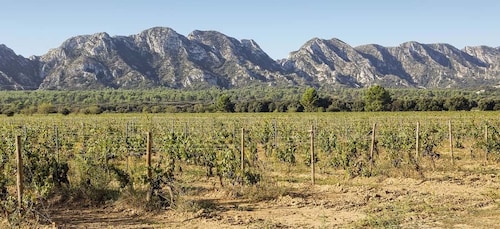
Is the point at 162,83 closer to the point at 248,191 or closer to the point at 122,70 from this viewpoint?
the point at 122,70

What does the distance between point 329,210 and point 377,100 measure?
6439 centimetres

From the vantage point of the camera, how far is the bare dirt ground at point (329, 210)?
9.71 m

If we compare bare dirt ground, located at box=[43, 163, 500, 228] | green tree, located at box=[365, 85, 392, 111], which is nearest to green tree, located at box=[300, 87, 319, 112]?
green tree, located at box=[365, 85, 392, 111]

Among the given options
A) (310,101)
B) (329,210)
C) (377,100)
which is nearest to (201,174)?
(329,210)

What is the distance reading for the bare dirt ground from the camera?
9.71 meters

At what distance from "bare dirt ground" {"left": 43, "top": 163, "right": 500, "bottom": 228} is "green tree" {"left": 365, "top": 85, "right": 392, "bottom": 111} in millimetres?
56830

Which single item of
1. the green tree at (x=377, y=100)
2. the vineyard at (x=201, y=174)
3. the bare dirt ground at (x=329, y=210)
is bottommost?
the bare dirt ground at (x=329, y=210)

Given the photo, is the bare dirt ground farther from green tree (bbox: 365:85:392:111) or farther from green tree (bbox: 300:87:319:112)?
green tree (bbox: 300:87:319:112)

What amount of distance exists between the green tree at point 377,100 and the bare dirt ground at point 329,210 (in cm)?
5683

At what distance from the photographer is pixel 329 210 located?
10945 millimetres

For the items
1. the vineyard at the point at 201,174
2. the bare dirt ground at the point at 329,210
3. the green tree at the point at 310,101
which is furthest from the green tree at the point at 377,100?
the bare dirt ground at the point at 329,210

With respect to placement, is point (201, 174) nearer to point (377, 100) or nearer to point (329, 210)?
point (329, 210)

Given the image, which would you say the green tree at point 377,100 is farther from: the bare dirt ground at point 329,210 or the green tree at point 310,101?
the bare dirt ground at point 329,210

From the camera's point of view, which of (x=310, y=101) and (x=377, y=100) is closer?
(x=377, y=100)
